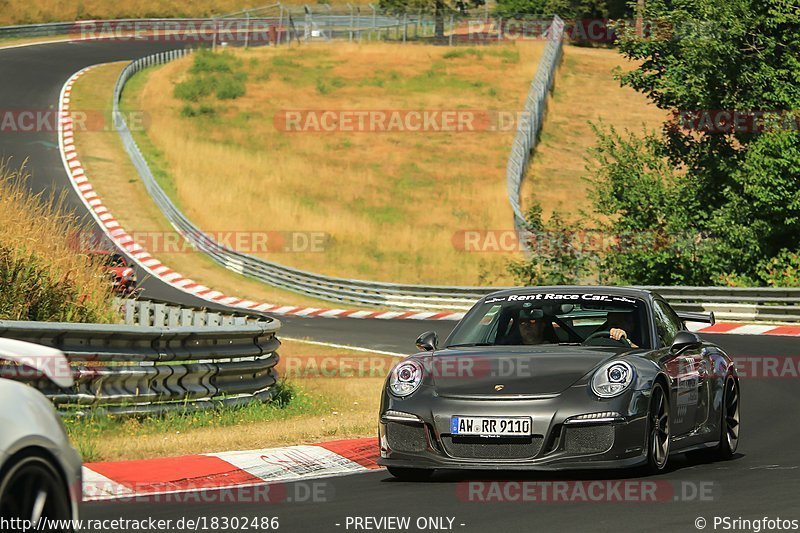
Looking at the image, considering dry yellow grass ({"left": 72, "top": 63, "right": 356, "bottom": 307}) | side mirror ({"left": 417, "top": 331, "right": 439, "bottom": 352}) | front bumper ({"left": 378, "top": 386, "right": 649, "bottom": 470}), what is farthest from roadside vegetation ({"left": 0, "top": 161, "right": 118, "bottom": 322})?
dry yellow grass ({"left": 72, "top": 63, "right": 356, "bottom": 307})

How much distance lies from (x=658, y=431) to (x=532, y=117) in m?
48.7

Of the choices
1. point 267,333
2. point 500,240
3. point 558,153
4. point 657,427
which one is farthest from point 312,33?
point 657,427

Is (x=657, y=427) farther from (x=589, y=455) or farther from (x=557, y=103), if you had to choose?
(x=557, y=103)

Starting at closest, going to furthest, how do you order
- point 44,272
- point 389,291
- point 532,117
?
point 44,272 < point 389,291 < point 532,117

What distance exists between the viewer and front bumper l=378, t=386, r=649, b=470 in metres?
9.09

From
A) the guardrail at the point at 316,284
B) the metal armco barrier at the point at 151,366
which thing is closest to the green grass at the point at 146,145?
the guardrail at the point at 316,284

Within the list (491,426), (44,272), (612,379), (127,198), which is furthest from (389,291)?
(491,426)

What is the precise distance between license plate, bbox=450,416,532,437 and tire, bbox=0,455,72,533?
4.17m

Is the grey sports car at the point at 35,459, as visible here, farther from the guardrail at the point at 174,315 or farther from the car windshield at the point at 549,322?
the guardrail at the point at 174,315

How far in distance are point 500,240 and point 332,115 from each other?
19863 mm

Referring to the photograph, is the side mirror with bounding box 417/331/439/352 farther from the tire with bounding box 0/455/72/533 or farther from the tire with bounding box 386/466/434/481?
the tire with bounding box 0/455/72/533

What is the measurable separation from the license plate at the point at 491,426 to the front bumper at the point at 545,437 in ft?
0.11

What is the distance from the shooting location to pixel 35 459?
5.18 meters

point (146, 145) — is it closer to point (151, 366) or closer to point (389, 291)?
point (389, 291)
